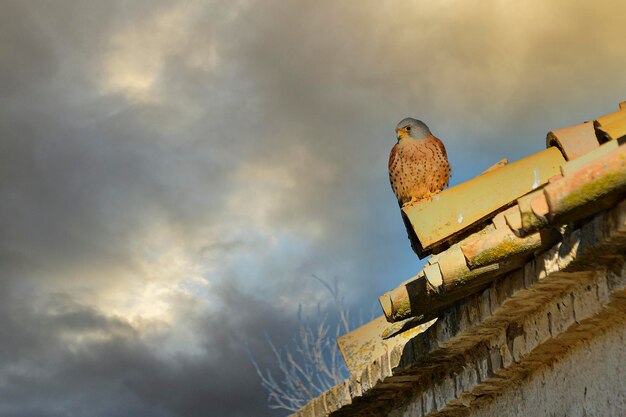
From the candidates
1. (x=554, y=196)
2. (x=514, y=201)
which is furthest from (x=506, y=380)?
(x=554, y=196)

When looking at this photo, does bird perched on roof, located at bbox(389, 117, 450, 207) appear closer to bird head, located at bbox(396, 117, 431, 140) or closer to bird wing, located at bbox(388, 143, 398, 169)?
bird wing, located at bbox(388, 143, 398, 169)

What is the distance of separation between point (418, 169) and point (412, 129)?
703 millimetres

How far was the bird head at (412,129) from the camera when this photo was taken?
6.47 metres

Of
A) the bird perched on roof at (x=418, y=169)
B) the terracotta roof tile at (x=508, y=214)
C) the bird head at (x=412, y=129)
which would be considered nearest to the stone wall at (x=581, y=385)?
the terracotta roof tile at (x=508, y=214)

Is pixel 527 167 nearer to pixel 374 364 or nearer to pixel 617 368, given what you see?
pixel 617 368

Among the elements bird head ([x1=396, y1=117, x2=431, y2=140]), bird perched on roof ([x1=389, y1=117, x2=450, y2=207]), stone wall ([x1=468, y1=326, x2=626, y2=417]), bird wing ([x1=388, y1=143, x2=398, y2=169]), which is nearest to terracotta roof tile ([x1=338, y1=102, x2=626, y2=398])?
stone wall ([x1=468, y1=326, x2=626, y2=417])

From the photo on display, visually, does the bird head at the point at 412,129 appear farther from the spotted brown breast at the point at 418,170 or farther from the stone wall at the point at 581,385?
the stone wall at the point at 581,385

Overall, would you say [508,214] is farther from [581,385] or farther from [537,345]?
[581,385]

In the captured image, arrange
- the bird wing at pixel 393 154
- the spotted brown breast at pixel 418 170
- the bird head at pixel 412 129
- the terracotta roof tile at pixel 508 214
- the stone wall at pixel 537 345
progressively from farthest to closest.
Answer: the bird head at pixel 412 129
the bird wing at pixel 393 154
the spotted brown breast at pixel 418 170
the stone wall at pixel 537 345
the terracotta roof tile at pixel 508 214

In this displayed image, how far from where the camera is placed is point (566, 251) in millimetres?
3246

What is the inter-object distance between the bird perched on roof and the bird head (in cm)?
12

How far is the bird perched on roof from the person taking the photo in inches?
231

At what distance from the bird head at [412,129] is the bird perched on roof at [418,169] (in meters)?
0.12

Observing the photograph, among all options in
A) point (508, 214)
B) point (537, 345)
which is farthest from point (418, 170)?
point (508, 214)
